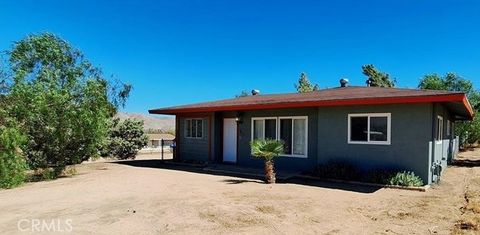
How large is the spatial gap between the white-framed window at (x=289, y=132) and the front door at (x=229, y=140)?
140cm

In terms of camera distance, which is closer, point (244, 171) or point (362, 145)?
point (362, 145)

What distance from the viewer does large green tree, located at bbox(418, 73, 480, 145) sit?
27072 mm

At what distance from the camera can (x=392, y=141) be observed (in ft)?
33.4

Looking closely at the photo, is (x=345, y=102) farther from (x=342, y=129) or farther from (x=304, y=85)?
(x=304, y=85)

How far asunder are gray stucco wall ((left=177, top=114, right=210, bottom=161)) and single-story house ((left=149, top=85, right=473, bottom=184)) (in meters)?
0.07

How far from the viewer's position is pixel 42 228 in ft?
18.2

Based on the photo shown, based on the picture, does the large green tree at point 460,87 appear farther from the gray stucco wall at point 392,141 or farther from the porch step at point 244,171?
the porch step at point 244,171

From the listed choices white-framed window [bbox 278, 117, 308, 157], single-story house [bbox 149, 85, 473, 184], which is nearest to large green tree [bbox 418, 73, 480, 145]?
single-story house [bbox 149, 85, 473, 184]

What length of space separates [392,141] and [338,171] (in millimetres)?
1781

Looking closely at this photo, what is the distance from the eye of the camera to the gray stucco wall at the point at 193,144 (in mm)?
15594

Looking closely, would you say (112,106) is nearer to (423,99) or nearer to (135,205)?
(135,205)

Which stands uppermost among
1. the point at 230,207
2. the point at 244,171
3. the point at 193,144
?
the point at 193,144

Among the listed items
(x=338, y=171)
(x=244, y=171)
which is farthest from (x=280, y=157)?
(x=338, y=171)

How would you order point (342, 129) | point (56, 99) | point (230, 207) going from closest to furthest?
point (230, 207), point (342, 129), point (56, 99)
